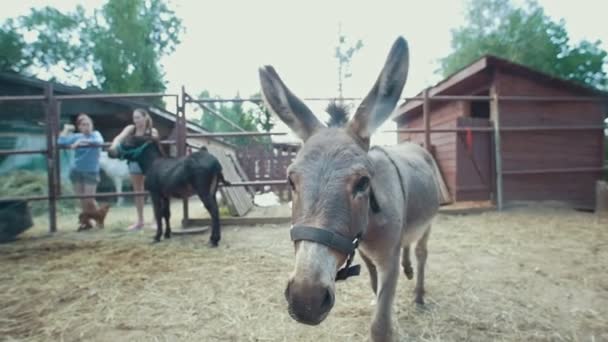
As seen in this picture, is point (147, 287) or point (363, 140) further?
point (147, 287)

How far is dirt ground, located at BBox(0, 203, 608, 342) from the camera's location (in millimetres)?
2426

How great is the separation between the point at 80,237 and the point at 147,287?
313 centimetres

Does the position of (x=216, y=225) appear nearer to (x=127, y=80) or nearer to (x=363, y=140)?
(x=363, y=140)

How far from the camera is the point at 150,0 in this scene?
30406mm

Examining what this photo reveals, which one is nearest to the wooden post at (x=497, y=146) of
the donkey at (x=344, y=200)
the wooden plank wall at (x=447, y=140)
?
the wooden plank wall at (x=447, y=140)

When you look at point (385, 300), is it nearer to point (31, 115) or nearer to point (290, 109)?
point (290, 109)

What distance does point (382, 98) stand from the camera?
5.98ft

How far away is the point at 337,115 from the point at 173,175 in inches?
147

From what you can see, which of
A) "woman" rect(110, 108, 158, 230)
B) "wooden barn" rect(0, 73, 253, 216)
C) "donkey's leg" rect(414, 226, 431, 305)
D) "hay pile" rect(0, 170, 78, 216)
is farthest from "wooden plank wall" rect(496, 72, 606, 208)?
"hay pile" rect(0, 170, 78, 216)

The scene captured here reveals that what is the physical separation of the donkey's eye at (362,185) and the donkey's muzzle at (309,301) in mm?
492

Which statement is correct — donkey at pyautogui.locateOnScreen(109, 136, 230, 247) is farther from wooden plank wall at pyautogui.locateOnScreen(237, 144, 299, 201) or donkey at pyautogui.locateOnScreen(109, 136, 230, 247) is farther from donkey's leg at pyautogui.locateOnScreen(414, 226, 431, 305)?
wooden plank wall at pyautogui.locateOnScreen(237, 144, 299, 201)

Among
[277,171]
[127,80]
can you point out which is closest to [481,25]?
[277,171]

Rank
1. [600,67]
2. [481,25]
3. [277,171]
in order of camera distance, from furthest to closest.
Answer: [481,25] → [600,67] → [277,171]

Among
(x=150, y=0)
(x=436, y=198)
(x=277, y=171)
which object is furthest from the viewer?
(x=150, y=0)
